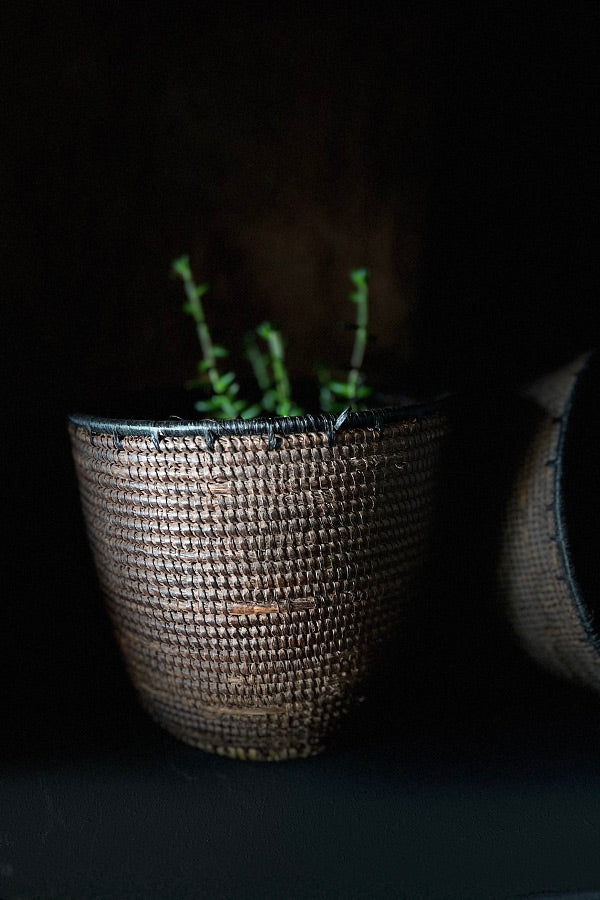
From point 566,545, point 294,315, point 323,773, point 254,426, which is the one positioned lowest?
point 323,773

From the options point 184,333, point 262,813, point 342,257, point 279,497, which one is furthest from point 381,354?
point 262,813

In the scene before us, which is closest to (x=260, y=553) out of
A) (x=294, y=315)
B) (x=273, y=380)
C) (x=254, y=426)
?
(x=254, y=426)

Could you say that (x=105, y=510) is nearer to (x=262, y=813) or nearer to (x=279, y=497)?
(x=279, y=497)

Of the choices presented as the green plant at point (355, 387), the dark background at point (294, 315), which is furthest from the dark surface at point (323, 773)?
the green plant at point (355, 387)

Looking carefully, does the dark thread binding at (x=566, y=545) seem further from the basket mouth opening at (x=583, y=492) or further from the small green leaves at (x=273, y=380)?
the small green leaves at (x=273, y=380)

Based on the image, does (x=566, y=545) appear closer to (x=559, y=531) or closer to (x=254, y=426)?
(x=559, y=531)

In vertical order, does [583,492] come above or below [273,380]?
below
